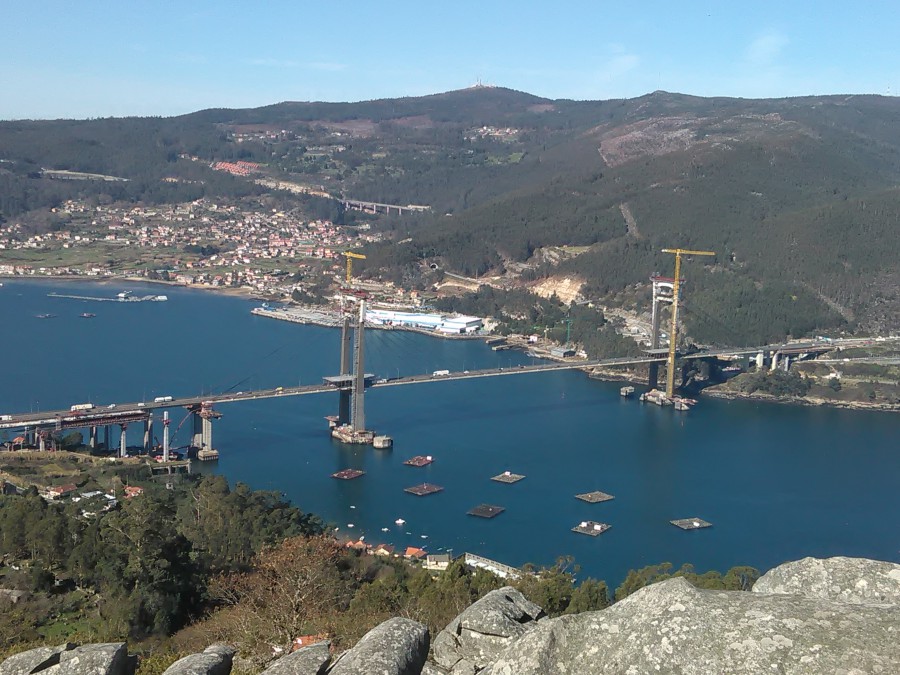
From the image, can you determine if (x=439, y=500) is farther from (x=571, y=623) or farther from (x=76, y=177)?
(x=76, y=177)

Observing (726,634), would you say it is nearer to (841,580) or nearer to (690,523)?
(841,580)

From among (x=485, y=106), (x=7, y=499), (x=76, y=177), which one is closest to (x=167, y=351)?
(x=7, y=499)

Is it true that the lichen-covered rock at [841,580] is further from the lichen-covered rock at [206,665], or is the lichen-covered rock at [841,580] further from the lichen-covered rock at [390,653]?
the lichen-covered rock at [206,665]

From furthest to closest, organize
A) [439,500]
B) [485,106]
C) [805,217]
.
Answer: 1. [485,106]
2. [805,217]
3. [439,500]

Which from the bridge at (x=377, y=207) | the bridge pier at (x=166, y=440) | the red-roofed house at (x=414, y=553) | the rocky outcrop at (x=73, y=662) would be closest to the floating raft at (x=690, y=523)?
the red-roofed house at (x=414, y=553)

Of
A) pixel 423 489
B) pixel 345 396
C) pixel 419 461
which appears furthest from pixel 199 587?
pixel 345 396

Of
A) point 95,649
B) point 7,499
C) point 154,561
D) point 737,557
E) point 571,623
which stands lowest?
point 737,557
